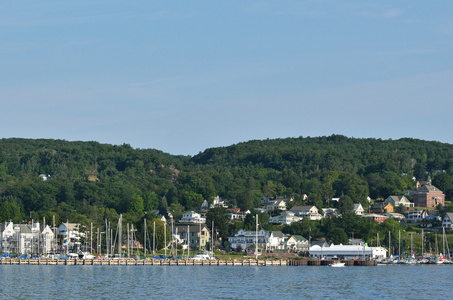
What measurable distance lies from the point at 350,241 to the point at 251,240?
884 inches

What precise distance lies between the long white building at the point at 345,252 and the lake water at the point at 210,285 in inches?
1744

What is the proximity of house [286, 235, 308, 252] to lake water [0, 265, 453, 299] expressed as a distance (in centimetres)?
5968

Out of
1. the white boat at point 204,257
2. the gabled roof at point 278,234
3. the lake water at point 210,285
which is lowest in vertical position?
the lake water at point 210,285

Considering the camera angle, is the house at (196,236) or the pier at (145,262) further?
the house at (196,236)

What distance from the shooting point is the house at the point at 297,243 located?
563ft

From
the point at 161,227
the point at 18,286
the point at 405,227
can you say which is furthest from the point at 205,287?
the point at 405,227

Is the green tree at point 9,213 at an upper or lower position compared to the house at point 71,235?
upper

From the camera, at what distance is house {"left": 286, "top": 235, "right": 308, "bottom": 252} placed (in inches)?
6757

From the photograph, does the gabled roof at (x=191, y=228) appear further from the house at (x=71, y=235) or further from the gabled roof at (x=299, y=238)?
the house at (x=71, y=235)

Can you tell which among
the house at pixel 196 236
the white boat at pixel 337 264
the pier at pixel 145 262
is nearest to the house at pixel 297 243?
the house at pixel 196 236

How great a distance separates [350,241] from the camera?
171 meters

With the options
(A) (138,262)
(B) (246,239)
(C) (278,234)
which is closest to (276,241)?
(C) (278,234)

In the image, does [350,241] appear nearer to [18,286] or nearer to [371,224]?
[371,224]

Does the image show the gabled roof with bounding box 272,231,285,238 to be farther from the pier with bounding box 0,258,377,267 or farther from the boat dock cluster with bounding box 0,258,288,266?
the boat dock cluster with bounding box 0,258,288,266
